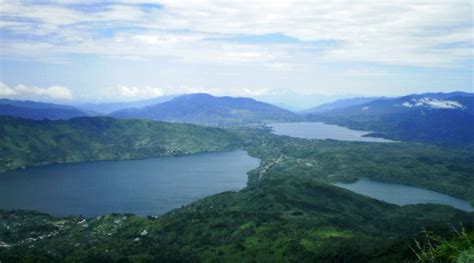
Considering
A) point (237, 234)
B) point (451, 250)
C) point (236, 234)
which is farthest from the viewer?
point (236, 234)

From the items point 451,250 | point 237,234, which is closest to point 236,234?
point 237,234

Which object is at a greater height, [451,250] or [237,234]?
[451,250]

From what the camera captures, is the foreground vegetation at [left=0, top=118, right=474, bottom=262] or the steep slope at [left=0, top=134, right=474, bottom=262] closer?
the foreground vegetation at [left=0, top=118, right=474, bottom=262]

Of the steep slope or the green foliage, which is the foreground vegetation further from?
the green foliage

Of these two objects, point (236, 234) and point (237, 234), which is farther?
point (236, 234)

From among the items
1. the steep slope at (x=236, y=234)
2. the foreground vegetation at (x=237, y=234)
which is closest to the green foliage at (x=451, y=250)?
the foreground vegetation at (x=237, y=234)

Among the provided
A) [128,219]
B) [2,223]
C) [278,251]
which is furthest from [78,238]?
[278,251]

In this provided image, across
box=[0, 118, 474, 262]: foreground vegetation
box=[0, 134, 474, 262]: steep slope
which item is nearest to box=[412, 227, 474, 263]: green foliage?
box=[0, 118, 474, 262]: foreground vegetation

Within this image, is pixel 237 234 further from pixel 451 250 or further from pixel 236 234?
pixel 451 250

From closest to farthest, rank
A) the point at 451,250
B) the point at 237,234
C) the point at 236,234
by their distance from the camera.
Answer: the point at 451,250, the point at 237,234, the point at 236,234

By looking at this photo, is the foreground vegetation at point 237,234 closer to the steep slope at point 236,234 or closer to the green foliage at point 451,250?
the steep slope at point 236,234

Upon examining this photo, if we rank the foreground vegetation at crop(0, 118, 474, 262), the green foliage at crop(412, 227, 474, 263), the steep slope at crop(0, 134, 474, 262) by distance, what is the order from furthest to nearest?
1. the steep slope at crop(0, 134, 474, 262)
2. the foreground vegetation at crop(0, 118, 474, 262)
3. the green foliage at crop(412, 227, 474, 263)
